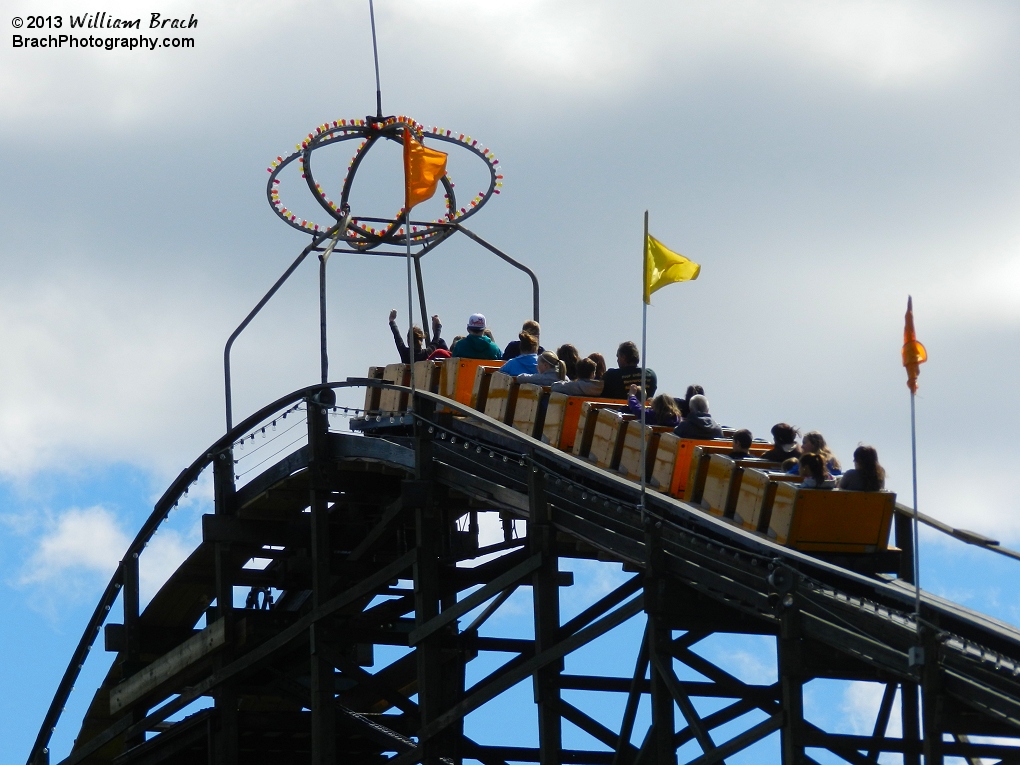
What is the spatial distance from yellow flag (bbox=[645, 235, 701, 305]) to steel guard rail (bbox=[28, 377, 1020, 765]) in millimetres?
1848

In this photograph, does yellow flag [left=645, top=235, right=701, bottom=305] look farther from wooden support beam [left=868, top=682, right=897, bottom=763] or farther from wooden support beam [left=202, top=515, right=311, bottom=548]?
wooden support beam [left=202, top=515, right=311, bottom=548]

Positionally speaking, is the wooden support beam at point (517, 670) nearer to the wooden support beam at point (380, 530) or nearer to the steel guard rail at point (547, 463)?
the steel guard rail at point (547, 463)

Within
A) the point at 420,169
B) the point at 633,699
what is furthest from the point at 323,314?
the point at 633,699

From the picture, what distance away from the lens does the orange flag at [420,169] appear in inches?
985

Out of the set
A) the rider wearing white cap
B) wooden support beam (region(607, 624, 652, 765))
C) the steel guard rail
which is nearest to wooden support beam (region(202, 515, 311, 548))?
the steel guard rail

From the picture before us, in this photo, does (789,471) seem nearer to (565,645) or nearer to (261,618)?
(565,645)

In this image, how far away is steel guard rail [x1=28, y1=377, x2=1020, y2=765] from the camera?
669 inches

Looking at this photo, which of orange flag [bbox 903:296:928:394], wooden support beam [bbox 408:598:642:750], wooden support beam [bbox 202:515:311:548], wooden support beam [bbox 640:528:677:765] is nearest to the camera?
orange flag [bbox 903:296:928:394]

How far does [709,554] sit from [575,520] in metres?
2.44

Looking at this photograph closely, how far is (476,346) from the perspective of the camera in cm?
2358

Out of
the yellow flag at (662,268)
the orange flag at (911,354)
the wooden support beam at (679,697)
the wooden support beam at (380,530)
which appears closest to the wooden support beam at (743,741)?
the wooden support beam at (679,697)

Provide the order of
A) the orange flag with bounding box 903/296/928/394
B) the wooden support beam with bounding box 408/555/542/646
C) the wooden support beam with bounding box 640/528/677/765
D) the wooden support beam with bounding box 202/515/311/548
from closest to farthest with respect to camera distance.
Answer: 1. the orange flag with bounding box 903/296/928/394
2. the wooden support beam with bounding box 640/528/677/765
3. the wooden support beam with bounding box 408/555/542/646
4. the wooden support beam with bounding box 202/515/311/548

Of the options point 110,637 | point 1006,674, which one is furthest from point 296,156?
point 1006,674

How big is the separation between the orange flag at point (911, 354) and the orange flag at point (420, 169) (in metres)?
9.54
